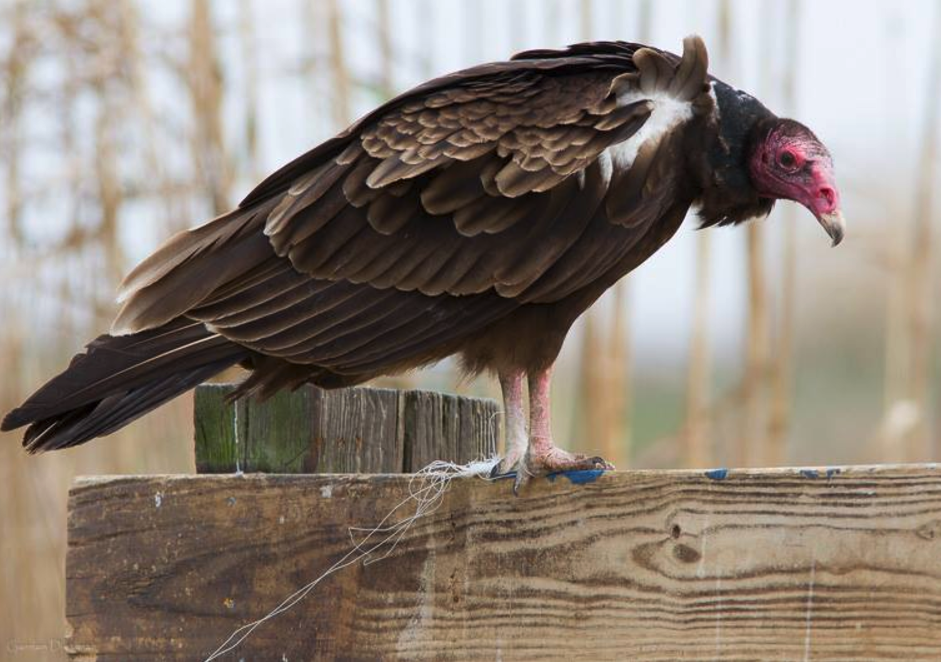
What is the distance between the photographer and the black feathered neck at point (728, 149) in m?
2.40

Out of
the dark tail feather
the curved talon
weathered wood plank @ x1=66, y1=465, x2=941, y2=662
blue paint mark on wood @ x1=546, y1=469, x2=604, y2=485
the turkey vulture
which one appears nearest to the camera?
weathered wood plank @ x1=66, y1=465, x2=941, y2=662

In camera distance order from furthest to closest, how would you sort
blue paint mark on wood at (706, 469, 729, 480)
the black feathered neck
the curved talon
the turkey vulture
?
the black feathered neck, the turkey vulture, the curved talon, blue paint mark on wood at (706, 469, 729, 480)

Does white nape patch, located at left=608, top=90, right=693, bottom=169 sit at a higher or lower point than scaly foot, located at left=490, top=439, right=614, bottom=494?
higher

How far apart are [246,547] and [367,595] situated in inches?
7.6

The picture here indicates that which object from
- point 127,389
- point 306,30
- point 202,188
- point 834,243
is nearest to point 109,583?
point 127,389

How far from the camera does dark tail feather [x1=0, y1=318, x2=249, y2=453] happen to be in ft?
6.58

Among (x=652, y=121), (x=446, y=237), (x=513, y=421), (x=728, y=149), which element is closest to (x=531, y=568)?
(x=513, y=421)

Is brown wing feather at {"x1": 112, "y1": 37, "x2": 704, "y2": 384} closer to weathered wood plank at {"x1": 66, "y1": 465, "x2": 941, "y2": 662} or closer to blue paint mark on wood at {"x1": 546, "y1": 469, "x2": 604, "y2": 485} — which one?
weathered wood plank at {"x1": 66, "y1": 465, "x2": 941, "y2": 662}

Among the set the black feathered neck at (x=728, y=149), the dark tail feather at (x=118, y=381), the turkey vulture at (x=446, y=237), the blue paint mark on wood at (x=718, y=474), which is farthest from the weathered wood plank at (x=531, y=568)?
the black feathered neck at (x=728, y=149)

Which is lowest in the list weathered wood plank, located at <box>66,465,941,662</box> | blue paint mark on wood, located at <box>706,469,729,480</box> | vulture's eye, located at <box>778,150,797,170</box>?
weathered wood plank, located at <box>66,465,941,662</box>

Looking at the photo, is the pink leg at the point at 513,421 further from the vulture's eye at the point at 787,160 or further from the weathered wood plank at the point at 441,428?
the vulture's eye at the point at 787,160

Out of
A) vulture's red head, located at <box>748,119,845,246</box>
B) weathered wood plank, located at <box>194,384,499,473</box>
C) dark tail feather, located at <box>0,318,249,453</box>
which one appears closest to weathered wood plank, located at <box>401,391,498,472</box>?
weathered wood plank, located at <box>194,384,499,473</box>

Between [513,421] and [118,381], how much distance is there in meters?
0.71

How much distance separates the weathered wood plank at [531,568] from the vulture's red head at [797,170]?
0.95 metres
